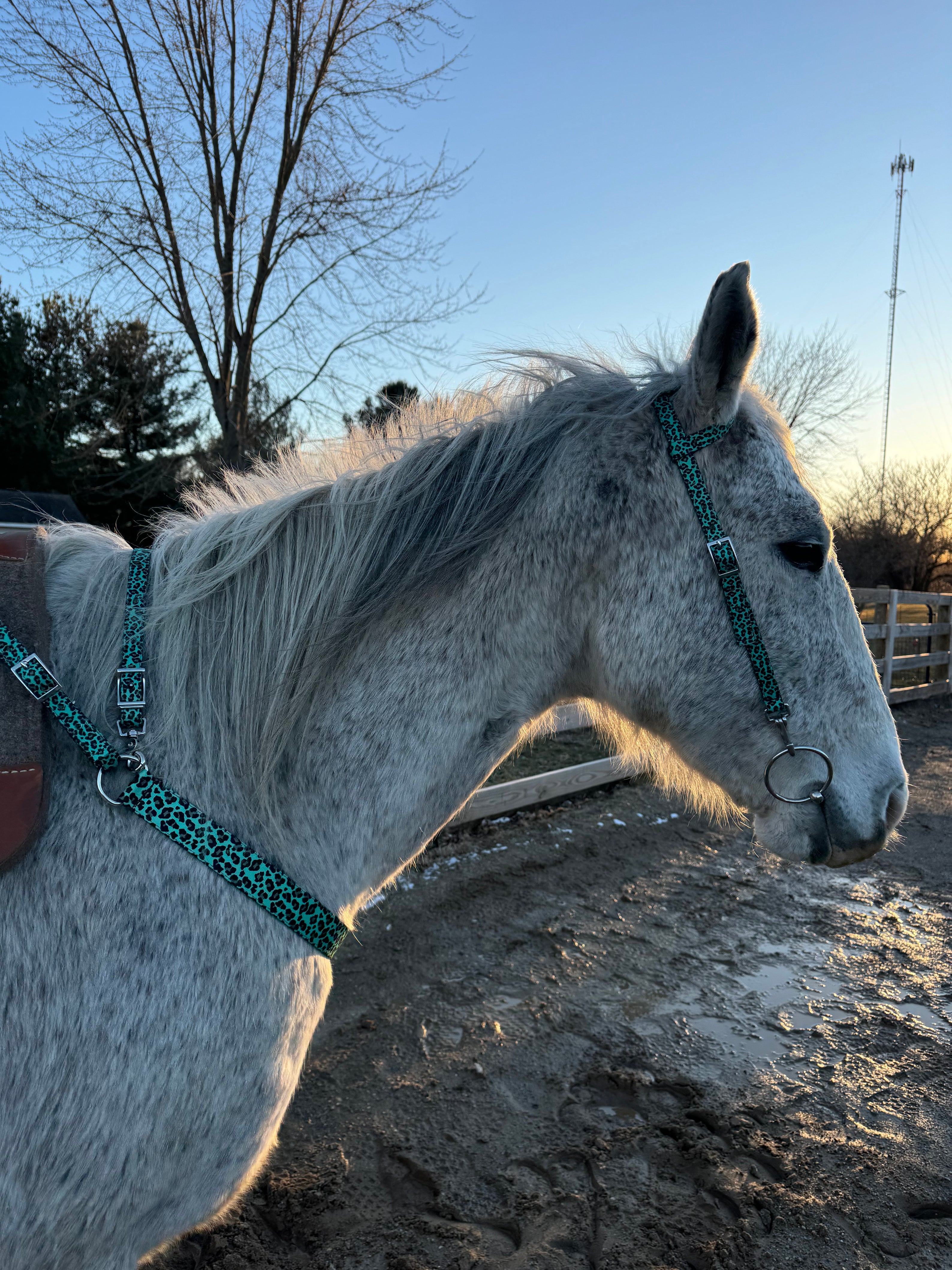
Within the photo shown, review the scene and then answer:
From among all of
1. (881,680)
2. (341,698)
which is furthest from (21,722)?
(881,680)

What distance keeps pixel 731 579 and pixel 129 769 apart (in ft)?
3.90

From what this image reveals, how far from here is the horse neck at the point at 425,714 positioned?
→ 52.7 inches

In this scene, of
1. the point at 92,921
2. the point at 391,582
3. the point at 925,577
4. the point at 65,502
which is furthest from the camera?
the point at 925,577

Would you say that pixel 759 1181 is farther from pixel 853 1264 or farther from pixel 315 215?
pixel 315 215

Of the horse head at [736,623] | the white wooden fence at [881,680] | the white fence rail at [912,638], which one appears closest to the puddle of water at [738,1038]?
the white wooden fence at [881,680]

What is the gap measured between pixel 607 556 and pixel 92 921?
44.3 inches

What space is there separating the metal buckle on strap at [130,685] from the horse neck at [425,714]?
0.32 meters

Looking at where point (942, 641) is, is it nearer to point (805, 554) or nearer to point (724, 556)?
point (805, 554)

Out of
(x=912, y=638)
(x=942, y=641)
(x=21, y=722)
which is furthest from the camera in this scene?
(x=912, y=638)

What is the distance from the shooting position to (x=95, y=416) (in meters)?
11.5

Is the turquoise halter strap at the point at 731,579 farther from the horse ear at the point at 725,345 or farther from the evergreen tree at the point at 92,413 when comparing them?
the evergreen tree at the point at 92,413

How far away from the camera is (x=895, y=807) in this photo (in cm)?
149

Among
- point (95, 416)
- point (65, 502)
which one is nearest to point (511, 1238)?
point (65, 502)

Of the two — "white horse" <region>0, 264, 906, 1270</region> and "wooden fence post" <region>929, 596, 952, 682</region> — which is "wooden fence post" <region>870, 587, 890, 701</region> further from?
"white horse" <region>0, 264, 906, 1270</region>
